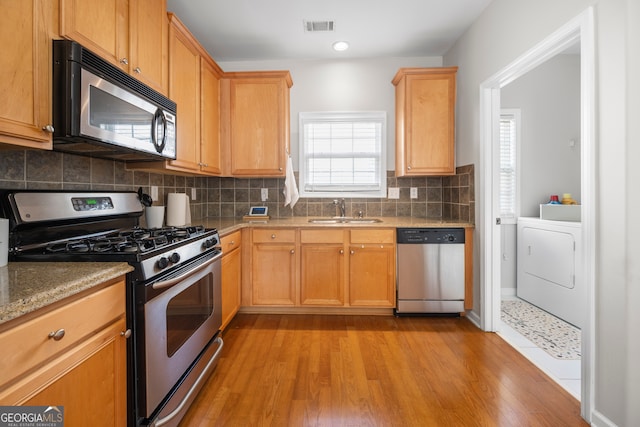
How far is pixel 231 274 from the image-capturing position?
2709 millimetres

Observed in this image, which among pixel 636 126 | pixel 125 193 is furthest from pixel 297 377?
pixel 636 126

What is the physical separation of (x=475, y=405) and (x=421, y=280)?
127 centimetres

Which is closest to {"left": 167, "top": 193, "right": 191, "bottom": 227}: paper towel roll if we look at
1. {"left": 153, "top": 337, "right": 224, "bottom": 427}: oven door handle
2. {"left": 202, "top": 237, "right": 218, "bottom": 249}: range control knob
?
{"left": 202, "top": 237, "right": 218, "bottom": 249}: range control knob

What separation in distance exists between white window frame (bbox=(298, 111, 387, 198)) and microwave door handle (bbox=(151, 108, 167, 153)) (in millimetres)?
1752

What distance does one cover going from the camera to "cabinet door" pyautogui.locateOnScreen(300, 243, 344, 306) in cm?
299

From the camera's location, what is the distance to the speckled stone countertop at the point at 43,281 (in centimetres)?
84

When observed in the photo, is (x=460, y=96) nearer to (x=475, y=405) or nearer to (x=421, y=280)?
(x=421, y=280)

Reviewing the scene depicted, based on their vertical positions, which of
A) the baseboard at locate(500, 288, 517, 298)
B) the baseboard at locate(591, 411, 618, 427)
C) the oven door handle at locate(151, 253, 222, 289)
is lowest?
the baseboard at locate(591, 411, 618, 427)

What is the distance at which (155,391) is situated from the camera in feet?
4.54

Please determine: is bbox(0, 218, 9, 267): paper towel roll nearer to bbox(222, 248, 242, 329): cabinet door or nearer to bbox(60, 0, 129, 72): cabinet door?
bbox(60, 0, 129, 72): cabinet door

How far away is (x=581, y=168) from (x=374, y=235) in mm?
1612

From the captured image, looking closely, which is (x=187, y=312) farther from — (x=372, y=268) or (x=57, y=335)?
(x=372, y=268)

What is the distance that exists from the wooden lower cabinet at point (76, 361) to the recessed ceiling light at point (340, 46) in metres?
2.90

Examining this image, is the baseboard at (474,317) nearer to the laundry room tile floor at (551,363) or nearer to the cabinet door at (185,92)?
the laundry room tile floor at (551,363)
